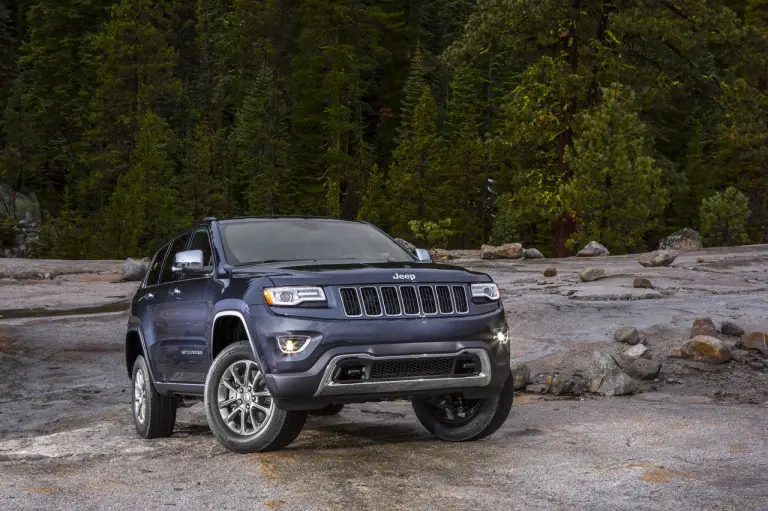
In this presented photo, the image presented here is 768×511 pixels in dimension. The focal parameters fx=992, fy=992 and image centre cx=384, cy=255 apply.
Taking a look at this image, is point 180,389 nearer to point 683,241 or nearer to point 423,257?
point 423,257

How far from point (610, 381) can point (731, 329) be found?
3.07 m

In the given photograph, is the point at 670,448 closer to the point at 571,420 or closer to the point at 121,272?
the point at 571,420

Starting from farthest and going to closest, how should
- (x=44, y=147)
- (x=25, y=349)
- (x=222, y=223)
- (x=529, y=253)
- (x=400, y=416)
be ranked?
(x=44, y=147), (x=529, y=253), (x=25, y=349), (x=400, y=416), (x=222, y=223)

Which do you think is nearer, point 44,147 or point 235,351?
point 235,351

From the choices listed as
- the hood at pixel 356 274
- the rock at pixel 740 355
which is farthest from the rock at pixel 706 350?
the hood at pixel 356 274

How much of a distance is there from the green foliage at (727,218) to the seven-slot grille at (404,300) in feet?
107

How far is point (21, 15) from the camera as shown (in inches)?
3199

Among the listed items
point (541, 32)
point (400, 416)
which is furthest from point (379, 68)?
point (400, 416)

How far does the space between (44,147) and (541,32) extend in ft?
151

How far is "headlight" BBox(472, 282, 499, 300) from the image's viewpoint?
7062 millimetres

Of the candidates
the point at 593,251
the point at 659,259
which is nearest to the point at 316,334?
the point at 659,259

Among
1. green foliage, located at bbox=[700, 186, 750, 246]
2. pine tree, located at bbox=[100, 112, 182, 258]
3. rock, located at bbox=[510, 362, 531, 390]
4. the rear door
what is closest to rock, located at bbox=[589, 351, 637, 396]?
rock, located at bbox=[510, 362, 531, 390]

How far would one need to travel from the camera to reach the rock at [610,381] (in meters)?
10.4

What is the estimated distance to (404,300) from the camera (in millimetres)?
6664
